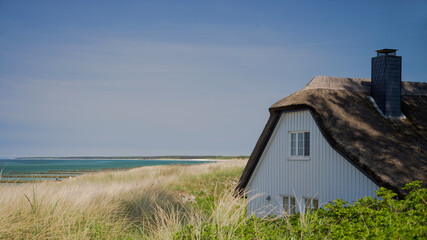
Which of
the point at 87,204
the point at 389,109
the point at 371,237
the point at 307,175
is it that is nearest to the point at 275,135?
the point at 307,175

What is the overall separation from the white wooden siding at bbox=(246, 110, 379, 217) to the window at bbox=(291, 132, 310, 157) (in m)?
0.17

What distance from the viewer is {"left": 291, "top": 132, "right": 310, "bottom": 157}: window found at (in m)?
12.9

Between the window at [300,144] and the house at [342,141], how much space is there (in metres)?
0.03

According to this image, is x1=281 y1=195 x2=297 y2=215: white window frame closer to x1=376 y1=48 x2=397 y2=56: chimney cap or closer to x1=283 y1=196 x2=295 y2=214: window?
x1=283 y1=196 x2=295 y2=214: window

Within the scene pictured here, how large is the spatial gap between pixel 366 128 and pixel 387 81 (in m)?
2.40

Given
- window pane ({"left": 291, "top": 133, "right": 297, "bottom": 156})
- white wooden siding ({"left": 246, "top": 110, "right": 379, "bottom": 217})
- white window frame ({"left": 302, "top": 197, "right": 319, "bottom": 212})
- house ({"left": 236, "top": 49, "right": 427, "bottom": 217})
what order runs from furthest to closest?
window pane ({"left": 291, "top": 133, "right": 297, "bottom": 156})
white window frame ({"left": 302, "top": 197, "right": 319, "bottom": 212})
white wooden siding ({"left": 246, "top": 110, "right": 379, "bottom": 217})
house ({"left": 236, "top": 49, "right": 427, "bottom": 217})

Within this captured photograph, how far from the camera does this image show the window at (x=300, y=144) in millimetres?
12950

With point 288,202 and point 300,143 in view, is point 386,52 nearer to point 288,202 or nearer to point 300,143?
point 300,143

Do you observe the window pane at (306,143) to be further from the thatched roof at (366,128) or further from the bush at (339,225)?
the bush at (339,225)

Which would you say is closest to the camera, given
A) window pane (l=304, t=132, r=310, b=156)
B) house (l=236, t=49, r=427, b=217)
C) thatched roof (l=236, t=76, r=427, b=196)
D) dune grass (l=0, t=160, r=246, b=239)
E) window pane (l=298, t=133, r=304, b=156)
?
dune grass (l=0, t=160, r=246, b=239)

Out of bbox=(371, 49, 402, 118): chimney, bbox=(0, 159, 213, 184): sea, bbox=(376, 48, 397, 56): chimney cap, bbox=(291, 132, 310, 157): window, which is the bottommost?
bbox=(0, 159, 213, 184): sea

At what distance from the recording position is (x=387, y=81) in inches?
523

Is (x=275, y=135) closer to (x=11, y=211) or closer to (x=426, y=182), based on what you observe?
(x=426, y=182)

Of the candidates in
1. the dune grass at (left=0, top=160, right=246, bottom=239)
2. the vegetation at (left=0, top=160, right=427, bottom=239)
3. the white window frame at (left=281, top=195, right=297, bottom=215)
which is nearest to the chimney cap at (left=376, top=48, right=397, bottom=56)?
the vegetation at (left=0, top=160, right=427, bottom=239)
